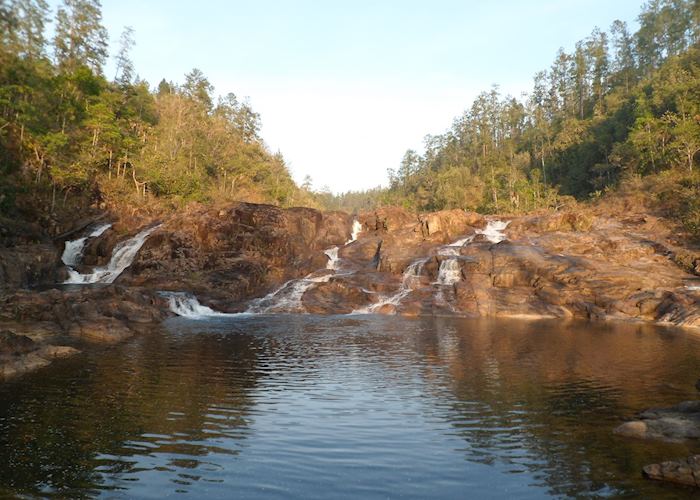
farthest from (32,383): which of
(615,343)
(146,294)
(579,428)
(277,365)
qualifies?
(615,343)

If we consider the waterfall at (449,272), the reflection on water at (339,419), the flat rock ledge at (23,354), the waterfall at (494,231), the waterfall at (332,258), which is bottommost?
the reflection on water at (339,419)

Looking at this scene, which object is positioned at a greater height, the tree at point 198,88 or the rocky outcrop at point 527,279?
the tree at point 198,88

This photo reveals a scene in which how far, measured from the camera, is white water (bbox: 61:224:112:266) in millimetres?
54375

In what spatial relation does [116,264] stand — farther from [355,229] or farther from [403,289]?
[403,289]

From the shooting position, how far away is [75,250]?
55.2 meters

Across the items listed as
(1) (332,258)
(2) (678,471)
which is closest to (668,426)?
(2) (678,471)

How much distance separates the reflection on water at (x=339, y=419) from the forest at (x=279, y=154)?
19.9m

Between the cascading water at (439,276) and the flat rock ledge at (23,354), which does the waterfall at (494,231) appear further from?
the flat rock ledge at (23,354)

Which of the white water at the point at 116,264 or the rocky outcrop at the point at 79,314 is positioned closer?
the rocky outcrop at the point at 79,314

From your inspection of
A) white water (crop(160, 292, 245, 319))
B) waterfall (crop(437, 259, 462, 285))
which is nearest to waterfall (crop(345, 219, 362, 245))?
waterfall (crop(437, 259, 462, 285))

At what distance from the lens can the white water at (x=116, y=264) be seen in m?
49.2

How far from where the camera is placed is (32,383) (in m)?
19.3

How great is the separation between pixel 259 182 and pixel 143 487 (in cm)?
8562

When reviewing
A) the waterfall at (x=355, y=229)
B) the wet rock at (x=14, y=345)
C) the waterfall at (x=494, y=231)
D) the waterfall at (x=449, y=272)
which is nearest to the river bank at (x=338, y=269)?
the waterfall at (x=449, y=272)
